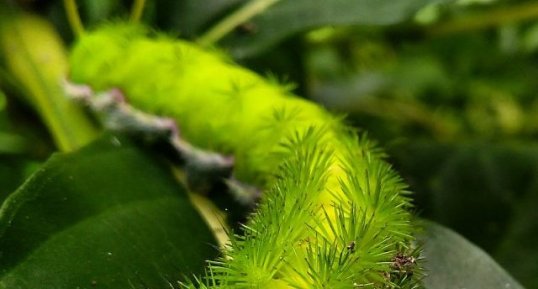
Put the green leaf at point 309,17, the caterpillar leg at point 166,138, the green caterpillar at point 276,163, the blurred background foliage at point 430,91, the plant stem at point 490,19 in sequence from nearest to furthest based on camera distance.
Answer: the green caterpillar at point 276,163 < the caterpillar leg at point 166,138 < the green leaf at point 309,17 < the blurred background foliage at point 430,91 < the plant stem at point 490,19

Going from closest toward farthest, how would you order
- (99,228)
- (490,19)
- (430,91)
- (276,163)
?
(99,228), (276,163), (490,19), (430,91)

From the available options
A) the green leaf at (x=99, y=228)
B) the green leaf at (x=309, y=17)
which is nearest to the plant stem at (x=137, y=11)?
the green leaf at (x=309, y=17)

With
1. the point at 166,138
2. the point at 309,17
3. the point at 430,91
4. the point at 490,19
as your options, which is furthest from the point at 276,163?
the point at 430,91

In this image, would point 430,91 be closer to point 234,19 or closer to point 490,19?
point 490,19

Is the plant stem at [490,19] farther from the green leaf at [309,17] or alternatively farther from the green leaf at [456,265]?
the green leaf at [456,265]

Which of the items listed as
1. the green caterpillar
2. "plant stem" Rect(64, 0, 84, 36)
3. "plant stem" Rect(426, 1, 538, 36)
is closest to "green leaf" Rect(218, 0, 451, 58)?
the green caterpillar

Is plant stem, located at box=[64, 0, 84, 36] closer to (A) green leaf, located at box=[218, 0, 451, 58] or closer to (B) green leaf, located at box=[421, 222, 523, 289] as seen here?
(A) green leaf, located at box=[218, 0, 451, 58]
